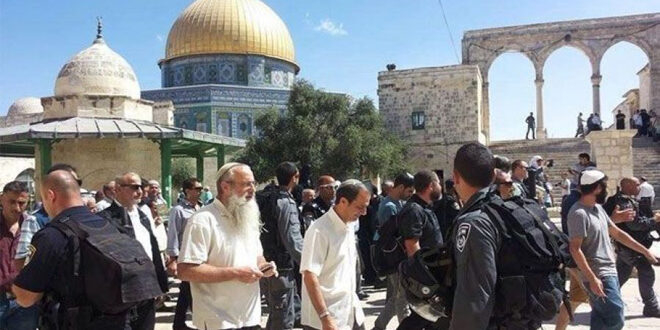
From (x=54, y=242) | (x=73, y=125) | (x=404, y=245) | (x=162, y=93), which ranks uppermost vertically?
(x=162, y=93)

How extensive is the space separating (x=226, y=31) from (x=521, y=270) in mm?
33092

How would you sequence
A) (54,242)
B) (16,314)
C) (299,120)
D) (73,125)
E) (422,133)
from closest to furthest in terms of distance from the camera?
(54,242)
(16,314)
(73,125)
(299,120)
(422,133)

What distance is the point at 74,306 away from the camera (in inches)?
97.4

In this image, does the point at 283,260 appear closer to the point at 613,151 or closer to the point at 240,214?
the point at 240,214

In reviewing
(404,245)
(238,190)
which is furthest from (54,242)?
(404,245)

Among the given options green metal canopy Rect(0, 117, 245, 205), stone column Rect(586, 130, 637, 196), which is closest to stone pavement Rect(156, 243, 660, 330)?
stone column Rect(586, 130, 637, 196)

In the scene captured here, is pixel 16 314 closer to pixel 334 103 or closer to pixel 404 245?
pixel 404 245

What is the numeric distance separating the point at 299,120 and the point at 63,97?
809 centimetres

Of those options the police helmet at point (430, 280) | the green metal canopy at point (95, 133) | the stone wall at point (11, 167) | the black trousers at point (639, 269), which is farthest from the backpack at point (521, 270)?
the stone wall at point (11, 167)

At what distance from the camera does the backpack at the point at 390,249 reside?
4.29 metres

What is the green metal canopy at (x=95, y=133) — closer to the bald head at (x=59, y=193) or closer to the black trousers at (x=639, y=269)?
the black trousers at (x=639, y=269)

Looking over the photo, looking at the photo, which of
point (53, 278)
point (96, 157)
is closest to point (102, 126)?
point (96, 157)

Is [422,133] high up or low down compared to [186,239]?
up

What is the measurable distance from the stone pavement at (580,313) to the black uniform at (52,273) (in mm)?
3558
